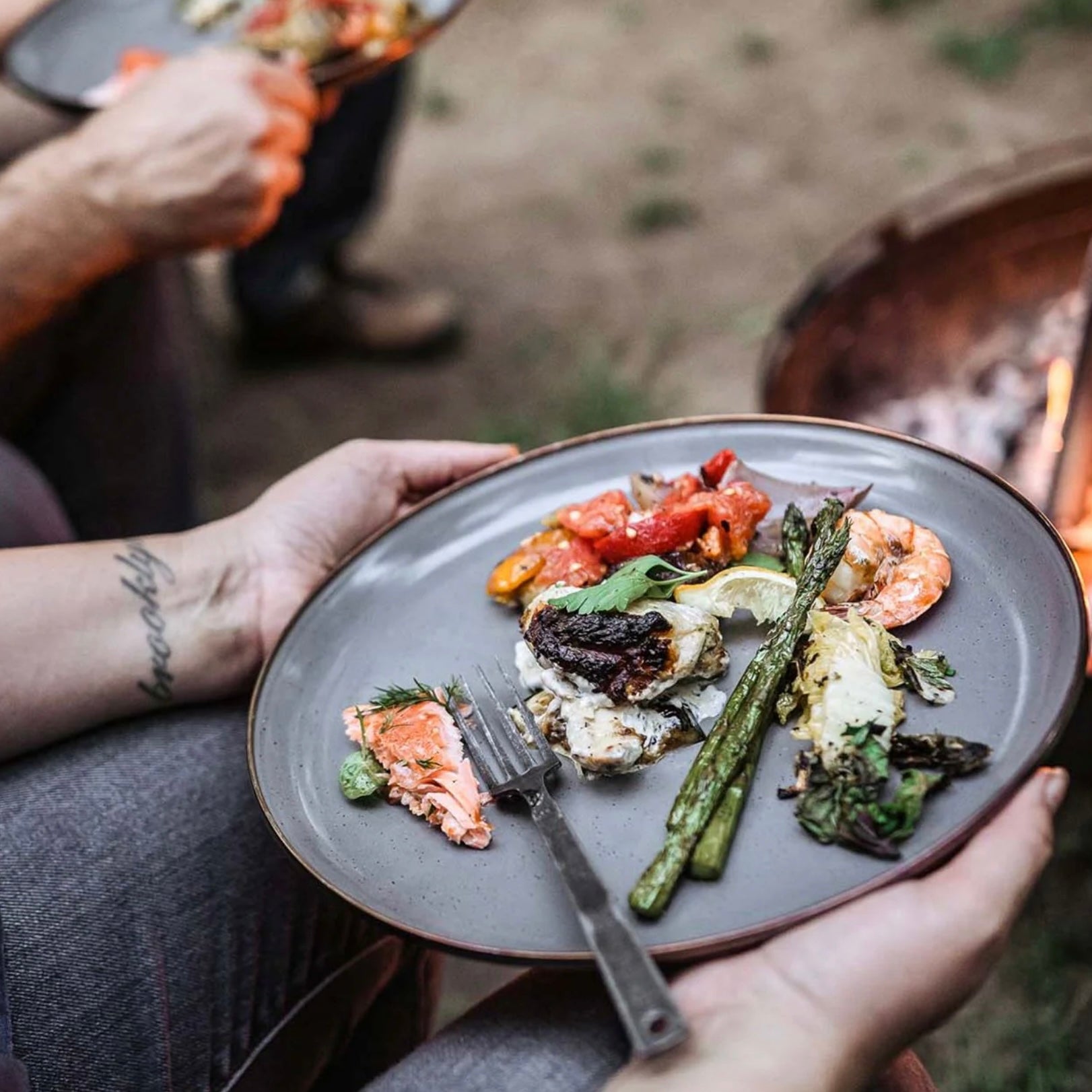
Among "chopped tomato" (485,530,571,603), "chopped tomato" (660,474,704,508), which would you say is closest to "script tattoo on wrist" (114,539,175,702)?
"chopped tomato" (485,530,571,603)

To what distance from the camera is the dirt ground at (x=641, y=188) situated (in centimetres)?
530

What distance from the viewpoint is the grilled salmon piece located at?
71.6 inches

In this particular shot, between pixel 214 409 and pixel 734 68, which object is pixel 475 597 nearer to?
pixel 214 409

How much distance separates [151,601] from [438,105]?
559 cm

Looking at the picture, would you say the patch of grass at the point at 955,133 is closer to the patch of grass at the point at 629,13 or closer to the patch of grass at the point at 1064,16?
the patch of grass at the point at 1064,16

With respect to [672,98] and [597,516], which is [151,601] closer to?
[597,516]

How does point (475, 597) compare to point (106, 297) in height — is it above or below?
below

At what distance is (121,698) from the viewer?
2.28 m

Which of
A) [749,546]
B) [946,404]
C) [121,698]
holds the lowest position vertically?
[946,404]

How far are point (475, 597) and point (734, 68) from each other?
556 centimetres

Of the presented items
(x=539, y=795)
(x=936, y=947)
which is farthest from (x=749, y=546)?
(x=936, y=947)

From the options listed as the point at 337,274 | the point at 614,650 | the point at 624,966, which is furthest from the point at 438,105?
the point at 624,966

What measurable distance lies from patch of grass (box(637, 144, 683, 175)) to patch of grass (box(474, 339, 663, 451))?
5.07 feet

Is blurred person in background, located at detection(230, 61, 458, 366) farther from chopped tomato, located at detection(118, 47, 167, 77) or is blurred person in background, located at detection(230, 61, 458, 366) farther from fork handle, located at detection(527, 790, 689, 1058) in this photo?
fork handle, located at detection(527, 790, 689, 1058)
